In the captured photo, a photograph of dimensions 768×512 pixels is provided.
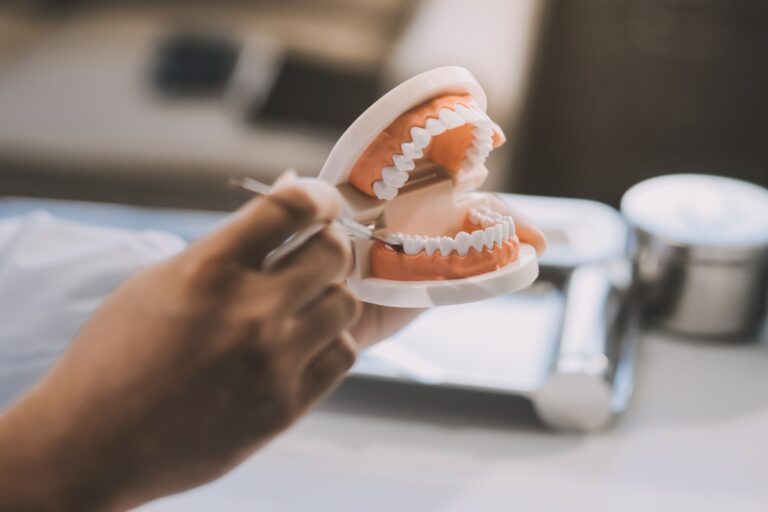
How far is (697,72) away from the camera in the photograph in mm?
3088

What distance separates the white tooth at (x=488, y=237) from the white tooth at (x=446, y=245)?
0.09 feet

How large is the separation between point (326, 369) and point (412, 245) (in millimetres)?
169

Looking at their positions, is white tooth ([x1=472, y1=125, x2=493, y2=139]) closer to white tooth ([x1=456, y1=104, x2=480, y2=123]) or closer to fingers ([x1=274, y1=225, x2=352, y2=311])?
white tooth ([x1=456, y1=104, x2=480, y2=123])

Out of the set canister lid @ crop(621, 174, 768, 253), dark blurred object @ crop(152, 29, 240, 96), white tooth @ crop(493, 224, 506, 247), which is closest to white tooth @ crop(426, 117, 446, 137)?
white tooth @ crop(493, 224, 506, 247)

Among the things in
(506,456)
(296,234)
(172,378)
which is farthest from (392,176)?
(506,456)

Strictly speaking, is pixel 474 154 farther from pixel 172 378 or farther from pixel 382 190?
pixel 172 378

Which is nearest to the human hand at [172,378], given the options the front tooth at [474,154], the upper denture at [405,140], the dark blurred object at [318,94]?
the upper denture at [405,140]

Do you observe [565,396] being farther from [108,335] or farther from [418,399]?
[108,335]

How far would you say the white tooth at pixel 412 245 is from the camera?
764 mm

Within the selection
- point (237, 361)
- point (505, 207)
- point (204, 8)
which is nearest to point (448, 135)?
point (505, 207)

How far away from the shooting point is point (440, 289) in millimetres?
753

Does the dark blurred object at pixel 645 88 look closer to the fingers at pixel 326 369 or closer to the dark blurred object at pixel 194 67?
the dark blurred object at pixel 194 67

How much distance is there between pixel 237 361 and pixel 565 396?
21.1 inches

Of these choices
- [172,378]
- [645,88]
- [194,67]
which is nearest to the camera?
[172,378]
